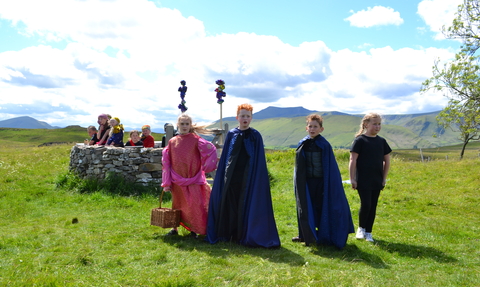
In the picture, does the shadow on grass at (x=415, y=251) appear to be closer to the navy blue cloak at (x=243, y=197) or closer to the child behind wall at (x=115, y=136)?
the navy blue cloak at (x=243, y=197)

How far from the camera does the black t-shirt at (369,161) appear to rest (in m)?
5.96

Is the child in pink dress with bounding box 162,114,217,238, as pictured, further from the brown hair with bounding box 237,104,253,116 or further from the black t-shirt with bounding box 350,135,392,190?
the black t-shirt with bounding box 350,135,392,190

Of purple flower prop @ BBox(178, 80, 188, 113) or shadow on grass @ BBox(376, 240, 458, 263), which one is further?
purple flower prop @ BBox(178, 80, 188, 113)

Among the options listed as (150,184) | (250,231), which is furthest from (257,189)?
(150,184)

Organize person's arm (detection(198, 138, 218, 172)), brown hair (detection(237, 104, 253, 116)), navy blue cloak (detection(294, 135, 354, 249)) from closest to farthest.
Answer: navy blue cloak (detection(294, 135, 354, 249)) < brown hair (detection(237, 104, 253, 116)) < person's arm (detection(198, 138, 218, 172))

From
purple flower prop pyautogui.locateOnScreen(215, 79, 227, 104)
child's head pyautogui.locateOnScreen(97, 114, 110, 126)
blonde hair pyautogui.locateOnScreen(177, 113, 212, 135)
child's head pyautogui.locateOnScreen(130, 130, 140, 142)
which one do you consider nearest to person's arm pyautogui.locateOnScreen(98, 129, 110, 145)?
child's head pyautogui.locateOnScreen(97, 114, 110, 126)

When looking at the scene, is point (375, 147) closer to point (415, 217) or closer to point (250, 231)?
point (250, 231)

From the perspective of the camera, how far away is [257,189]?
5.75 m

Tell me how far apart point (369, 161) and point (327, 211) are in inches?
45.9

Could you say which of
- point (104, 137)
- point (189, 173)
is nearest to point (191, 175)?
point (189, 173)

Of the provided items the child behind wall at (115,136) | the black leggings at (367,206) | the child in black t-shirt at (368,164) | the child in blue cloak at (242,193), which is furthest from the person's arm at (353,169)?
the child behind wall at (115,136)

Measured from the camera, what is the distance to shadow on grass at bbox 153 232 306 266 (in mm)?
5000

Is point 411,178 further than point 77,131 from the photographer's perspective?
No

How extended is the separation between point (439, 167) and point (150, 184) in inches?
528
